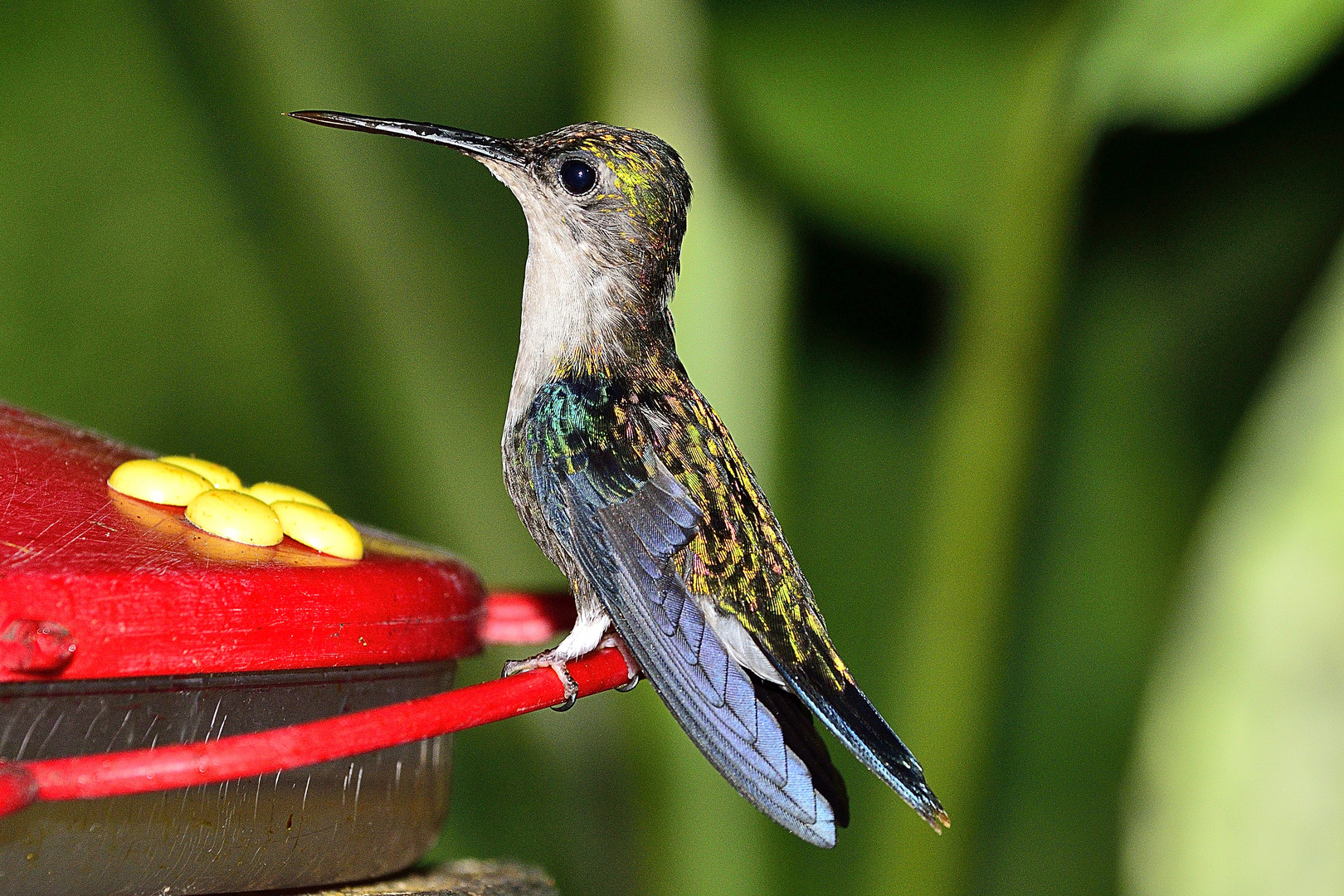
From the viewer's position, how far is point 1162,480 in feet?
8.29

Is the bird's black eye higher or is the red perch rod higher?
the bird's black eye

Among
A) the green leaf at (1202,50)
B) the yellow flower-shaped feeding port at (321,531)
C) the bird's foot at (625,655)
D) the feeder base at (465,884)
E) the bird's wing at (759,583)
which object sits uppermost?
the green leaf at (1202,50)

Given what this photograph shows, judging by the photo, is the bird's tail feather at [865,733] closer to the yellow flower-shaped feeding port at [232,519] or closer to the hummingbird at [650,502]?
the hummingbird at [650,502]

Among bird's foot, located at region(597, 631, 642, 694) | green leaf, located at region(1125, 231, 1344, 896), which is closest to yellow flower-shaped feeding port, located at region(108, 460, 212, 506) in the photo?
bird's foot, located at region(597, 631, 642, 694)

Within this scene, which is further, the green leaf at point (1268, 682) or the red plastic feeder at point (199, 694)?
the green leaf at point (1268, 682)

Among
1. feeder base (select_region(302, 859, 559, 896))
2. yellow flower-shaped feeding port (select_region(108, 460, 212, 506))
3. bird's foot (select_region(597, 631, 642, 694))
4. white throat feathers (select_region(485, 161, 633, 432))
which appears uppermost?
white throat feathers (select_region(485, 161, 633, 432))

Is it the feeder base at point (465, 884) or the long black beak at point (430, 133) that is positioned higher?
the long black beak at point (430, 133)

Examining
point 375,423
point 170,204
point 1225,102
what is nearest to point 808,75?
point 1225,102

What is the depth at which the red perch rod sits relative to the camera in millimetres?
762

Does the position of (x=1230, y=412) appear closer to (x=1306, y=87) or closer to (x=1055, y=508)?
(x=1055, y=508)

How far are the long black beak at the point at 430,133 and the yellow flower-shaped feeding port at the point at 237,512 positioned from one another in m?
0.34

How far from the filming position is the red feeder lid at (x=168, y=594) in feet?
2.65

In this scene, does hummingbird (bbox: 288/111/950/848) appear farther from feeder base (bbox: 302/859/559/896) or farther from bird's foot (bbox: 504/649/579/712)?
feeder base (bbox: 302/859/559/896)

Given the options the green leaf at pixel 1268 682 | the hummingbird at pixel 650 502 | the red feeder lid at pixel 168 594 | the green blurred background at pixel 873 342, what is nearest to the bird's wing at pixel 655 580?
the hummingbird at pixel 650 502
